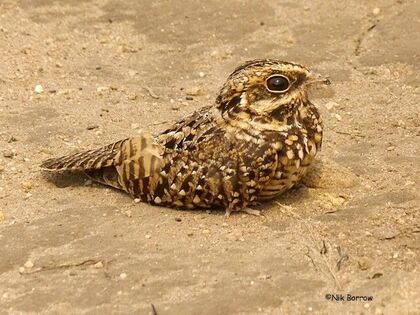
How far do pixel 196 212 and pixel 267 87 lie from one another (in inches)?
32.2

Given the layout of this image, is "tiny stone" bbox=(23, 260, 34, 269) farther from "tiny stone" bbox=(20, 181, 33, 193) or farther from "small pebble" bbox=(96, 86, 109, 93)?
"small pebble" bbox=(96, 86, 109, 93)

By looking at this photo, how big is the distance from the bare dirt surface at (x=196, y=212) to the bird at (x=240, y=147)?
0.17m

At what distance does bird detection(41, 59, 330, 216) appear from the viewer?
4781mm

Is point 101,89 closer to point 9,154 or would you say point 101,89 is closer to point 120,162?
point 9,154

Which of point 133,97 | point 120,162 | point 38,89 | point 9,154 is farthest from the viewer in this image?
point 38,89

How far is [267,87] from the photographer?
4797 mm

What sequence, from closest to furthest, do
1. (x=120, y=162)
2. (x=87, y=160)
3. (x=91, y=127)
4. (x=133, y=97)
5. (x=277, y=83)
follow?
1. (x=277, y=83)
2. (x=120, y=162)
3. (x=87, y=160)
4. (x=91, y=127)
5. (x=133, y=97)

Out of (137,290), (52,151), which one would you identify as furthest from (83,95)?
(137,290)

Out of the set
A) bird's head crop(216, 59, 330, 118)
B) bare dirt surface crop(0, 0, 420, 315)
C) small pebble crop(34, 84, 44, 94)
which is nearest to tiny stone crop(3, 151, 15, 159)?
bare dirt surface crop(0, 0, 420, 315)

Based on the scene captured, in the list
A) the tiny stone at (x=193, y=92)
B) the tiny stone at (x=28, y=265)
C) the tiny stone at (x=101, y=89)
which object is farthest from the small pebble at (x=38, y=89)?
the tiny stone at (x=28, y=265)

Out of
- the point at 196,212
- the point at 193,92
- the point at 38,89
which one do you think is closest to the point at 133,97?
the point at 193,92

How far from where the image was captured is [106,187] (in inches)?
214

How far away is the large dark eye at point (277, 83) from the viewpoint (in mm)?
4777

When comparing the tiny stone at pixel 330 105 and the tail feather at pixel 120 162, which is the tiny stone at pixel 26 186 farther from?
the tiny stone at pixel 330 105
